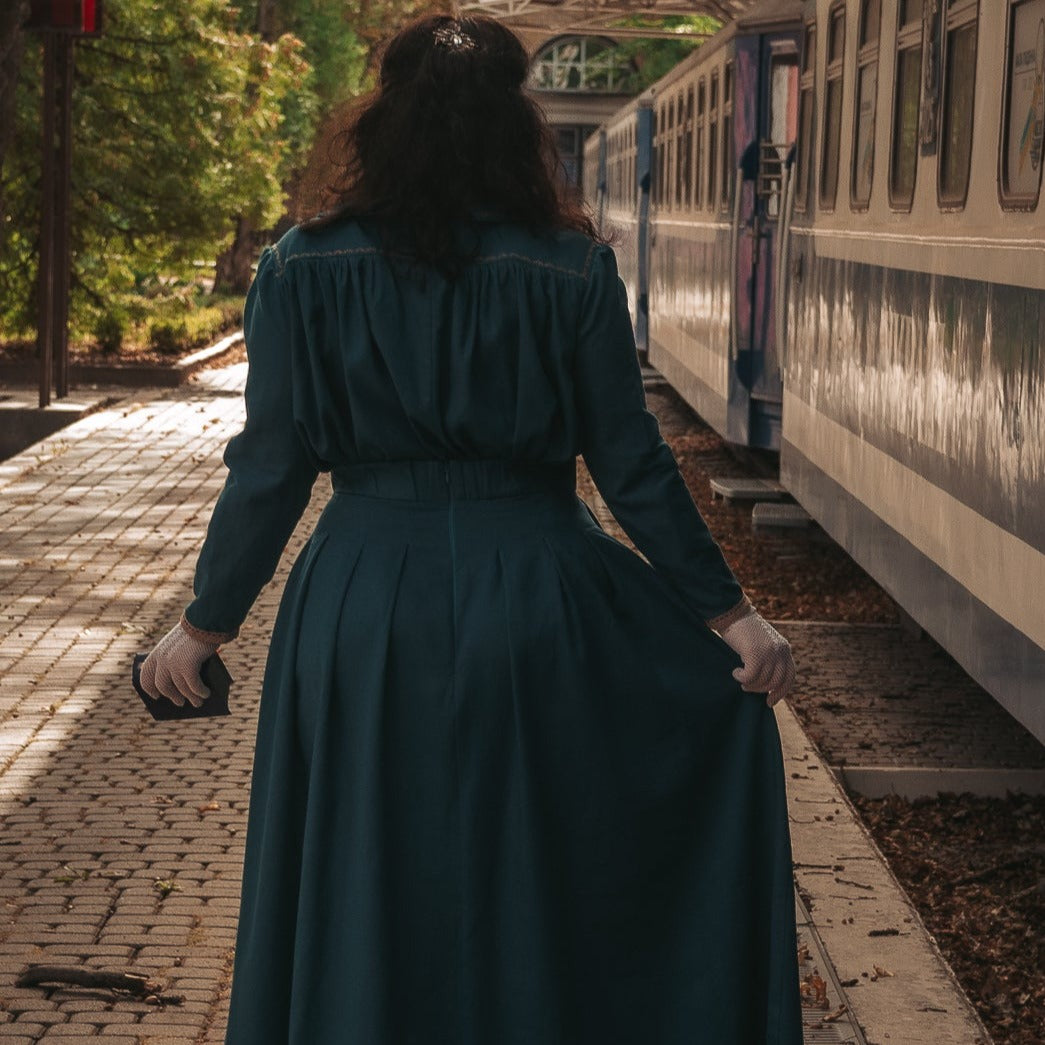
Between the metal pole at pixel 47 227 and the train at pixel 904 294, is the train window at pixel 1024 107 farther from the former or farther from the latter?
the metal pole at pixel 47 227

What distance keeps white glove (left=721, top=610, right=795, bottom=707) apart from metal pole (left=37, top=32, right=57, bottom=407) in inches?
599

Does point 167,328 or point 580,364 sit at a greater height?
point 580,364

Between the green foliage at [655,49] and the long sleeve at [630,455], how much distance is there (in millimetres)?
62415

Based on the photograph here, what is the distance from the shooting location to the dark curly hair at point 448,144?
10.6ft

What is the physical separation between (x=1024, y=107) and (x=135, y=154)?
692 inches

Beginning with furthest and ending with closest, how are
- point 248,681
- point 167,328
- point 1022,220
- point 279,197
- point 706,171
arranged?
point 279,197 → point 167,328 → point 706,171 → point 248,681 → point 1022,220

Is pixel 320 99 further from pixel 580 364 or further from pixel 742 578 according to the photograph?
pixel 580 364

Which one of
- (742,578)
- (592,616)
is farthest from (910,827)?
(742,578)

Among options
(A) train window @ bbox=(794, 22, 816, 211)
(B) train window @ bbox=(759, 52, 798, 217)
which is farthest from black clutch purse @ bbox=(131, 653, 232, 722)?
(B) train window @ bbox=(759, 52, 798, 217)

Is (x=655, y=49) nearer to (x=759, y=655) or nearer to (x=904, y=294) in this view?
(x=904, y=294)

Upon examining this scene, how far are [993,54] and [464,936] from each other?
3864 millimetres

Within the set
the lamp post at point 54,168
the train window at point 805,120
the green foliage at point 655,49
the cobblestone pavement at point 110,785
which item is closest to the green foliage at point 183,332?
the lamp post at point 54,168

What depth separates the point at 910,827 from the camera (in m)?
6.70

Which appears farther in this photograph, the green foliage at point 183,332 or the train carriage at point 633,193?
the green foliage at point 183,332
